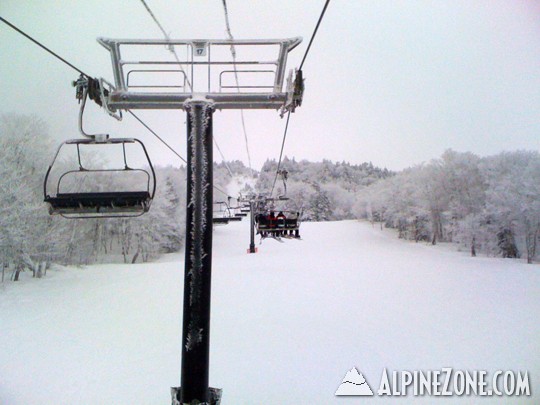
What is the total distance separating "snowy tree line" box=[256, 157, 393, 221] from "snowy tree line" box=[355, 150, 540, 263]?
649 inches

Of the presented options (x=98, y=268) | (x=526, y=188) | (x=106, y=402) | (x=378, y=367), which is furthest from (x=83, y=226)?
(x=526, y=188)

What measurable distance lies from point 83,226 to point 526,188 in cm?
3692

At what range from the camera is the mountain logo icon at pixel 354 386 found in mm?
7742

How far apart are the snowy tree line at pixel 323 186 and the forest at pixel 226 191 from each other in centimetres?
1521

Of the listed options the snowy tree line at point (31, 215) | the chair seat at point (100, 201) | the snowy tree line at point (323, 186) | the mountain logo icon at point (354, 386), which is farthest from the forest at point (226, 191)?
the snowy tree line at point (323, 186)

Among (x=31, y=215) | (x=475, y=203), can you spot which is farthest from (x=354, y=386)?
(x=475, y=203)

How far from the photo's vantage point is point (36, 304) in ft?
46.5

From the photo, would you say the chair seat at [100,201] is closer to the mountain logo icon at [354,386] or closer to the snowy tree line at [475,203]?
the mountain logo icon at [354,386]

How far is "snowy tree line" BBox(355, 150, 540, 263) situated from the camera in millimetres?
26734

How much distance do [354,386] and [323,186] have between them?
242 feet

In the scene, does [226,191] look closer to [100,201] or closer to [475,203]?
[475,203]

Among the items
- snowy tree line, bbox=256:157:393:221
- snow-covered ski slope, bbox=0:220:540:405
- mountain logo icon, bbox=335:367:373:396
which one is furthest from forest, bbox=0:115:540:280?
snowy tree line, bbox=256:157:393:221

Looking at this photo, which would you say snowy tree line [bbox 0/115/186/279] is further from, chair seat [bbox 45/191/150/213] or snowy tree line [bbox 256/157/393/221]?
snowy tree line [bbox 256/157/393/221]

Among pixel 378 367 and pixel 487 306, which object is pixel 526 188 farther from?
pixel 378 367
